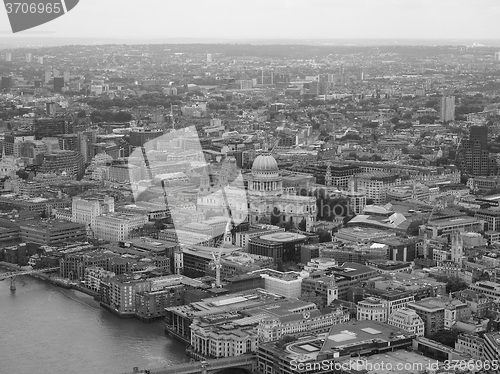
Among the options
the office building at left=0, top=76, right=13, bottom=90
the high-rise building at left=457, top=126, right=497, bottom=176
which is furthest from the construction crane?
the office building at left=0, top=76, right=13, bottom=90

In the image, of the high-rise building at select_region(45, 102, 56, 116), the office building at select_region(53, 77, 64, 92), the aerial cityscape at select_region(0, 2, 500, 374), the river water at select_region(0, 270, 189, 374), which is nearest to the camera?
the river water at select_region(0, 270, 189, 374)

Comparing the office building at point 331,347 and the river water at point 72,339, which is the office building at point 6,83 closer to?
the river water at point 72,339

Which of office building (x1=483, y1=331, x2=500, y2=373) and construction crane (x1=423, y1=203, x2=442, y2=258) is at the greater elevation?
office building (x1=483, y1=331, x2=500, y2=373)

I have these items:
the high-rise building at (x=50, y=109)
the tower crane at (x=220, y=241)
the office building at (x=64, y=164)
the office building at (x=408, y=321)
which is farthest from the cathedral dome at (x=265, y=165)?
the high-rise building at (x=50, y=109)

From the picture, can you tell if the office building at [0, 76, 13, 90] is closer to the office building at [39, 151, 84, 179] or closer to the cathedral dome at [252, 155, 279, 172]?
the office building at [39, 151, 84, 179]

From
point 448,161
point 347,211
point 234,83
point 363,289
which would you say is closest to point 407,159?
point 448,161

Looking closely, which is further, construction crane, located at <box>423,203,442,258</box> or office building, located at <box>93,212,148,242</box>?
office building, located at <box>93,212,148,242</box>

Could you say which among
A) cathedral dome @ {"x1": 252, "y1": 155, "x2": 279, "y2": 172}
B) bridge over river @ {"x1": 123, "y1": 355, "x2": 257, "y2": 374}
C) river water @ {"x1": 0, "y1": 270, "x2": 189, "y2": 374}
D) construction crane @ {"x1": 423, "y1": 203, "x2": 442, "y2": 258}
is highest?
cathedral dome @ {"x1": 252, "y1": 155, "x2": 279, "y2": 172}
